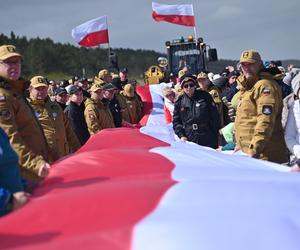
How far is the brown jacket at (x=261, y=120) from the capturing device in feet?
16.5

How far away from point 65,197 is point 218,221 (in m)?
0.88

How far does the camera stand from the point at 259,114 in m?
5.09

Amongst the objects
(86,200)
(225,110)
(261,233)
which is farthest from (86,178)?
(225,110)

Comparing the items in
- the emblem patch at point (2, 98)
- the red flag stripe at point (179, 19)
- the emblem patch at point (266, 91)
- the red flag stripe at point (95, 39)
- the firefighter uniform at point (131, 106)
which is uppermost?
the red flag stripe at point (179, 19)

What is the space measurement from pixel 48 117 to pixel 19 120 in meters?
1.56

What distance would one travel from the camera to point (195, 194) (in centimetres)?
319

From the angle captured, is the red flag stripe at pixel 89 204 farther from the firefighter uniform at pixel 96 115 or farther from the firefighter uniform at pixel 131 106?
the firefighter uniform at pixel 131 106

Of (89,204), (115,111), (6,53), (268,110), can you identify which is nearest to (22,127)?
(6,53)

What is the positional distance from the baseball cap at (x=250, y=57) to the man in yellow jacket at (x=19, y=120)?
198cm

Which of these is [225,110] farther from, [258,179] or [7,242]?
[7,242]

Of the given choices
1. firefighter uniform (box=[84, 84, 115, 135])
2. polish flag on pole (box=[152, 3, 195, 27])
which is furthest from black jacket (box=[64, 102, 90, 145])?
polish flag on pole (box=[152, 3, 195, 27])

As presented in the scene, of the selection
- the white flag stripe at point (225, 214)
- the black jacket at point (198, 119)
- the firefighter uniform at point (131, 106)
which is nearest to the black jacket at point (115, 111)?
the firefighter uniform at point (131, 106)

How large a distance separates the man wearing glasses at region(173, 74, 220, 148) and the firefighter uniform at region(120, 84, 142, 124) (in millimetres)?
4137

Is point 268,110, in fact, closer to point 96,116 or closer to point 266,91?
point 266,91
